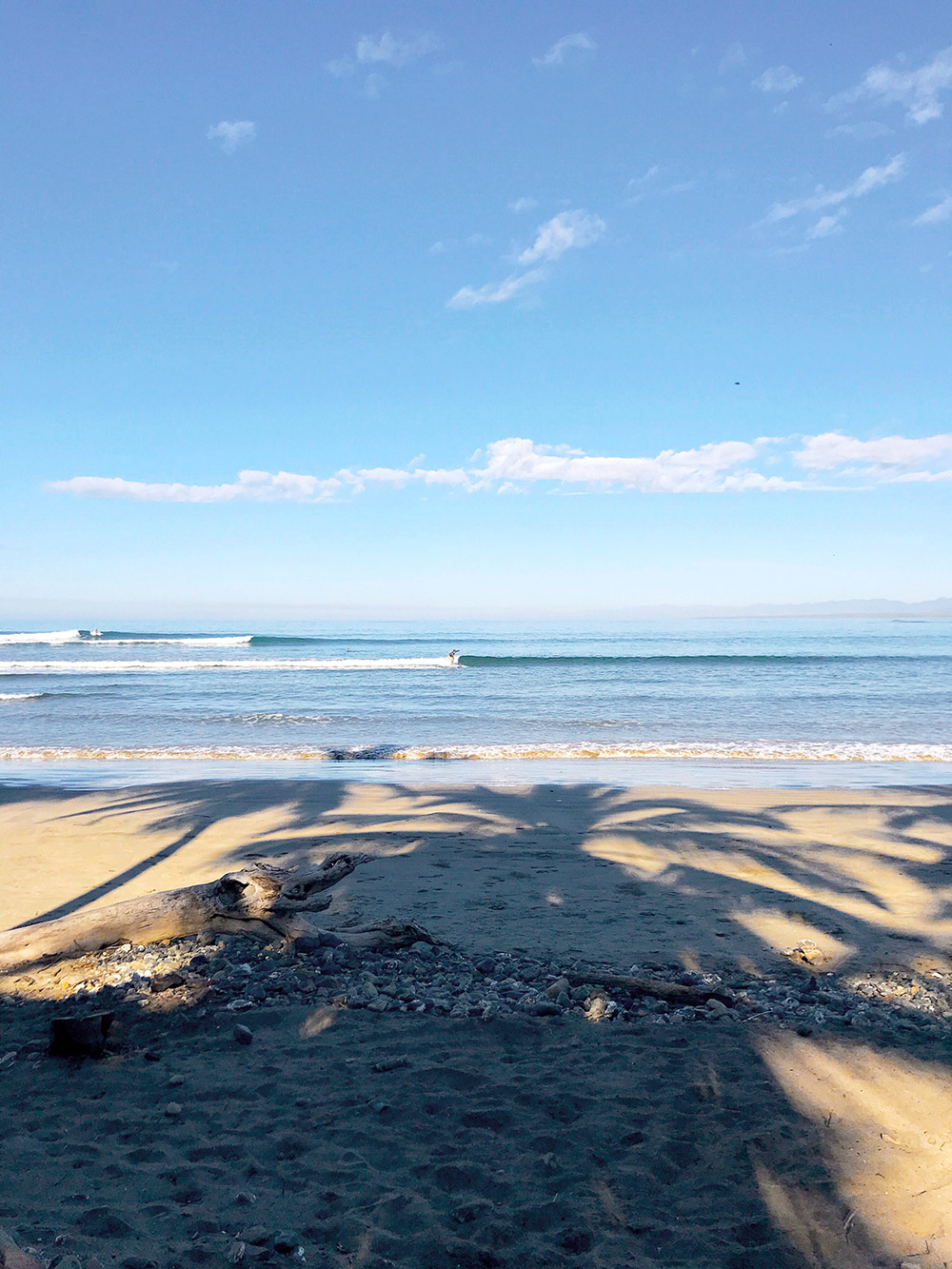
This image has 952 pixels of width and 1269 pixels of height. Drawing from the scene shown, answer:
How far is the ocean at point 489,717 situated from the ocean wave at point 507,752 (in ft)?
0.19

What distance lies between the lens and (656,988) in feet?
14.7

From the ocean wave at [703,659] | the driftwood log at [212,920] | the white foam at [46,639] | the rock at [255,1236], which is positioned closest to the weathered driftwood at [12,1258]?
the rock at [255,1236]

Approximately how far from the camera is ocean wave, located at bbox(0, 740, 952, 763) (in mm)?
15195

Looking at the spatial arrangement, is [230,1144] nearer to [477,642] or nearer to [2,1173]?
[2,1173]

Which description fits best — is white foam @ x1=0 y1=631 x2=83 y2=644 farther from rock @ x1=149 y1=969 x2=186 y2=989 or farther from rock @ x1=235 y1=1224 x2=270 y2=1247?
rock @ x1=235 y1=1224 x2=270 y2=1247

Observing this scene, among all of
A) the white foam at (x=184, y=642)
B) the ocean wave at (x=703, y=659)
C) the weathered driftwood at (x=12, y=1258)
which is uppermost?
the white foam at (x=184, y=642)

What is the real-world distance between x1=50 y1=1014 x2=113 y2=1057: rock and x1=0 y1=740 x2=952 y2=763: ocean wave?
11072 mm

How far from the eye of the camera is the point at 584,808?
10016 millimetres

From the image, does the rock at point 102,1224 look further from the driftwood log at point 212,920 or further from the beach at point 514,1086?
the driftwood log at point 212,920

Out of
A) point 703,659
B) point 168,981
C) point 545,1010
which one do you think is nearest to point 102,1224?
point 168,981

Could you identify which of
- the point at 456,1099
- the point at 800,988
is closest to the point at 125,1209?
the point at 456,1099

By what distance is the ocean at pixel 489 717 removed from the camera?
46.2ft

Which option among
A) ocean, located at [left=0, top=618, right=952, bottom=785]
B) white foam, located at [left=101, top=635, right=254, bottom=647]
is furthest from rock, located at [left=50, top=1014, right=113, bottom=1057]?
white foam, located at [left=101, top=635, right=254, bottom=647]

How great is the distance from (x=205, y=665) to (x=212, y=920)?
126ft
